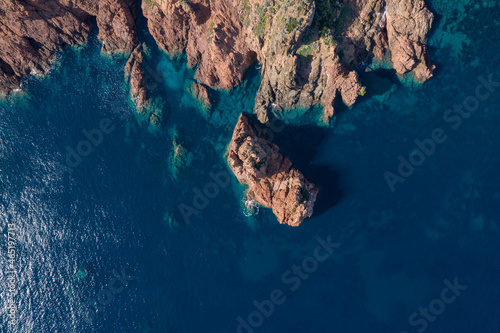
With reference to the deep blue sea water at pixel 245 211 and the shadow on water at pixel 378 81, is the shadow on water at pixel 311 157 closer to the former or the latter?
the deep blue sea water at pixel 245 211

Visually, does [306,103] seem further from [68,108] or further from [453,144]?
[68,108]

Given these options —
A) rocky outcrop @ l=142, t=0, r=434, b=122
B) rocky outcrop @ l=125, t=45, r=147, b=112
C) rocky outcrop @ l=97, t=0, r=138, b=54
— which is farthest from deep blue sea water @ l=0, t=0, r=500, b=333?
rocky outcrop @ l=142, t=0, r=434, b=122

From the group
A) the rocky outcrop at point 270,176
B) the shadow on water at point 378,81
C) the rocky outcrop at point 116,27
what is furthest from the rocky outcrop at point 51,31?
the shadow on water at point 378,81

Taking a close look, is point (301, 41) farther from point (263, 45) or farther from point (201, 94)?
point (201, 94)

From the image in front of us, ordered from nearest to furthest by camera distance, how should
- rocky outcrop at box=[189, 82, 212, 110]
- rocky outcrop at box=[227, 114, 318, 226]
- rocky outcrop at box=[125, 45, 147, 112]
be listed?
rocky outcrop at box=[227, 114, 318, 226], rocky outcrop at box=[189, 82, 212, 110], rocky outcrop at box=[125, 45, 147, 112]

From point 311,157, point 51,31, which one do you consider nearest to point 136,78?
point 51,31

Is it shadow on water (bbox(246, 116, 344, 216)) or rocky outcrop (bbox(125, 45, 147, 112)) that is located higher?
rocky outcrop (bbox(125, 45, 147, 112))

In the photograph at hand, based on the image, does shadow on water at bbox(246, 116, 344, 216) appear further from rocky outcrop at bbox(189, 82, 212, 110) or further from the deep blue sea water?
rocky outcrop at bbox(189, 82, 212, 110)

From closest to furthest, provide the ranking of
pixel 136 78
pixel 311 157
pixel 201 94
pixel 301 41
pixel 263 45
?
pixel 301 41
pixel 263 45
pixel 311 157
pixel 201 94
pixel 136 78
